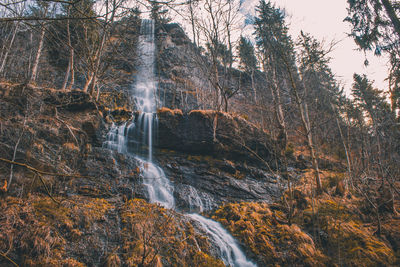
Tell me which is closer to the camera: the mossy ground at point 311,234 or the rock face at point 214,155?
the mossy ground at point 311,234

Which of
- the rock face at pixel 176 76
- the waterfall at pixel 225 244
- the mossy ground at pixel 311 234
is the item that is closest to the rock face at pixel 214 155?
the mossy ground at pixel 311 234

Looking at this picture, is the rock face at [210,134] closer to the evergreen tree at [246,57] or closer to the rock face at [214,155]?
the rock face at [214,155]

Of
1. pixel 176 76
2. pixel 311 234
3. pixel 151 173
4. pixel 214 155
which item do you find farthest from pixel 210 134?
pixel 176 76

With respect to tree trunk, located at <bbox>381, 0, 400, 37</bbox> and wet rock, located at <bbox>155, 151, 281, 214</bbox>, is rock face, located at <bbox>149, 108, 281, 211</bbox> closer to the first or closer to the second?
wet rock, located at <bbox>155, 151, 281, 214</bbox>

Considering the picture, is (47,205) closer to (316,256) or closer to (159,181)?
(159,181)

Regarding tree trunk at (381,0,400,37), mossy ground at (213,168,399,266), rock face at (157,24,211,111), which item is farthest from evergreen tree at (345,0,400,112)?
rock face at (157,24,211,111)

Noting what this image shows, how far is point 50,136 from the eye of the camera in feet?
24.8

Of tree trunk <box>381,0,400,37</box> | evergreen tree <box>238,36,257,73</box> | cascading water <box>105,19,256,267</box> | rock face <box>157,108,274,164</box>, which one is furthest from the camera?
evergreen tree <box>238,36,257,73</box>

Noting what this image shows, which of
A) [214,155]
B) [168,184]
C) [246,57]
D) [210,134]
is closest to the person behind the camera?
[168,184]

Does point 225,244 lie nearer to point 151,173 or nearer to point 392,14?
point 151,173

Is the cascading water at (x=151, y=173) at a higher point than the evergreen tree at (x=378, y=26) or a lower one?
lower

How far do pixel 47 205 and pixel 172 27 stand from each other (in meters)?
31.3

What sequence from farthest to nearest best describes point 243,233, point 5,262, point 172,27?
1. point 172,27
2. point 243,233
3. point 5,262

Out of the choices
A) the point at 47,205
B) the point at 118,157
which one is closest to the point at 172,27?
the point at 118,157
